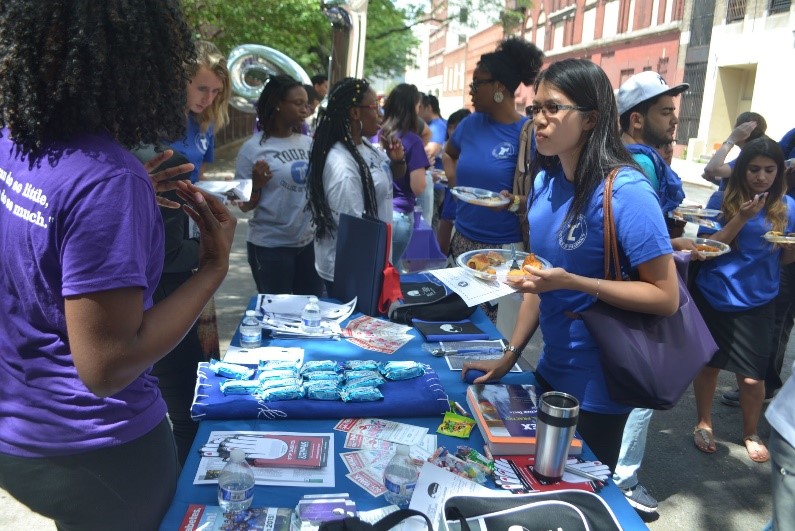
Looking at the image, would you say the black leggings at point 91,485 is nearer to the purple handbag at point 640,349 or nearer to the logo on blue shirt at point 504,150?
the purple handbag at point 640,349

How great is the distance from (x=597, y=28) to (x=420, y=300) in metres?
28.6

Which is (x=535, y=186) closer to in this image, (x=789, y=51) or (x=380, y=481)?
(x=380, y=481)

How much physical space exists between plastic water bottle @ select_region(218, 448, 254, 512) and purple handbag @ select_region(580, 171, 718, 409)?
102 centimetres

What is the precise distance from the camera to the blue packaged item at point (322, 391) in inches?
76.7

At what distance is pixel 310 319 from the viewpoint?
2.64 metres

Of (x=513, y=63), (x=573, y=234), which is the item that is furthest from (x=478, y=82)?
(x=573, y=234)

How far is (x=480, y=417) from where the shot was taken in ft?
6.03

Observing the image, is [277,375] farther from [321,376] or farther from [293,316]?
[293,316]

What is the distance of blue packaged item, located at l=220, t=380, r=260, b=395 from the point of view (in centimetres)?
195

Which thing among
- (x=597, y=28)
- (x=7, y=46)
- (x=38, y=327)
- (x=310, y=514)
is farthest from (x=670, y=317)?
(x=597, y=28)

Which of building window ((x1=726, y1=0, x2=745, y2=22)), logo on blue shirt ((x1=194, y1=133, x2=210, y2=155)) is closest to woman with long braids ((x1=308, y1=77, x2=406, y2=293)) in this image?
logo on blue shirt ((x1=194, y1=133, x2=210, y2=155))

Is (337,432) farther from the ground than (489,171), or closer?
closer

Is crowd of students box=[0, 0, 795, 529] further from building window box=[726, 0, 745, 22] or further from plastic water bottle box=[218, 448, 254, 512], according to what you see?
building window box=[726, 0, 745, 22]

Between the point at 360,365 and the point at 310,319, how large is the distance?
512 mm
